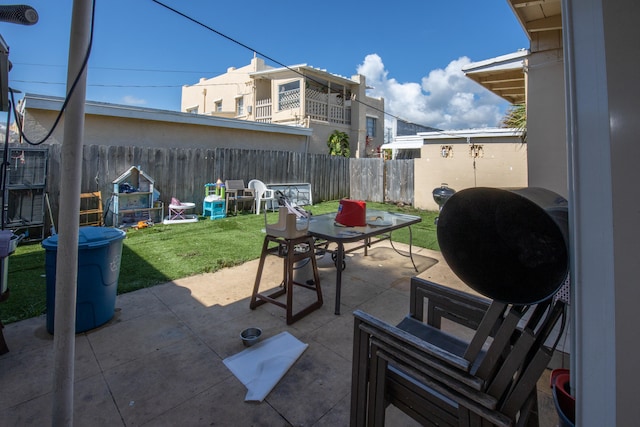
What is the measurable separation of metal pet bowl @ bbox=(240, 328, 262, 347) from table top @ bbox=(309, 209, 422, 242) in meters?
0.99

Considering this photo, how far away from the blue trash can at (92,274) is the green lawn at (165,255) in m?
0.73

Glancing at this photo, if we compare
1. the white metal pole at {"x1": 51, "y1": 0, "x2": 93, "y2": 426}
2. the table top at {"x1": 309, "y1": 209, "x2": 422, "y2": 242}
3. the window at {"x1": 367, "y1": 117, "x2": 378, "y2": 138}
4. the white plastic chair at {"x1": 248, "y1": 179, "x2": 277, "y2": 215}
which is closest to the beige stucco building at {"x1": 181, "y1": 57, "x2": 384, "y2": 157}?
the window at {"x1": 367, "y1": 117, "x2": 378, "y2": 138}

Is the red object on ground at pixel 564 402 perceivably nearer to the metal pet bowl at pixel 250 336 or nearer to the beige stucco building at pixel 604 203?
the beige stucco building at pixel 604 203

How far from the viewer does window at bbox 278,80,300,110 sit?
1370cm

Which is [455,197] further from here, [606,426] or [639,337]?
[606,426]

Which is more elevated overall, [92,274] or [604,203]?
[604,203]

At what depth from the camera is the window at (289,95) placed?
1370 centimetres

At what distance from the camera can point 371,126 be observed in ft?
56.5

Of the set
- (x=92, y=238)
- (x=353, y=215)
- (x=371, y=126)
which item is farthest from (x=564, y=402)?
(x=371, y=126)

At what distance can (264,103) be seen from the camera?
48.1 ft

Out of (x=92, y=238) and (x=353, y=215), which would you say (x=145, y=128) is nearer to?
(x=92, y=238)

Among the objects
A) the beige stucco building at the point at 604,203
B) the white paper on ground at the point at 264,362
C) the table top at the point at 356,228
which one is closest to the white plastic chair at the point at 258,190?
the table top at the point at 356,228

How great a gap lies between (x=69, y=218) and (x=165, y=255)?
357 cm

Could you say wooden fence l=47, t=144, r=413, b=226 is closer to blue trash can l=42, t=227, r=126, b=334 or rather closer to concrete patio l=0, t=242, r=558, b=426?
concrete patio l=0, t=242, r=558, b=426
